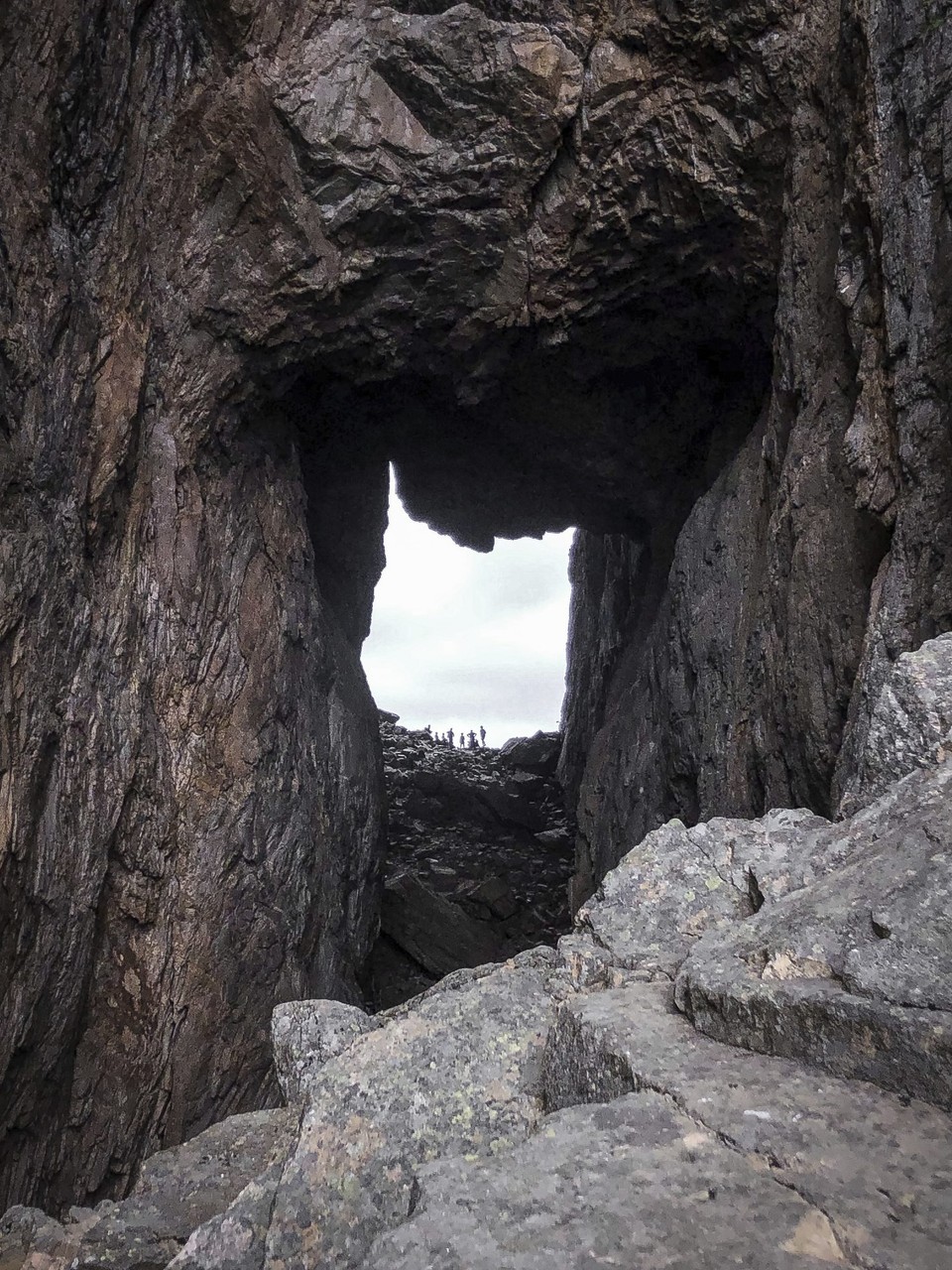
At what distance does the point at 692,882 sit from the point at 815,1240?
2.26 m

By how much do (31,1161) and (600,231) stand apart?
10.9 meters

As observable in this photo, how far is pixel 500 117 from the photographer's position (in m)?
8.49

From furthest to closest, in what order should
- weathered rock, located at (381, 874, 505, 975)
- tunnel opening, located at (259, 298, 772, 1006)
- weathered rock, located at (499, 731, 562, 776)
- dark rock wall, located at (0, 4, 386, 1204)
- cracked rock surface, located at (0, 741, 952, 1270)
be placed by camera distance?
weathered rock, located at (499, 731, 562, 776)
weathered rock, located at (381, 874, 505, 975)
tunnel opening, located at (259, 298, 772, 1006)
dark rock wall, located at (0, 4, 386, 1204)
cracked rock surface, located at (0, 741, 952, 1270)

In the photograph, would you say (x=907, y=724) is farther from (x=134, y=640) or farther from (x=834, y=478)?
(x=134, y=640)

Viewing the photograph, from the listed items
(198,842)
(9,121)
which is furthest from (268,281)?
(198,842)

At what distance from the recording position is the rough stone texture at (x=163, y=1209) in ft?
12.1

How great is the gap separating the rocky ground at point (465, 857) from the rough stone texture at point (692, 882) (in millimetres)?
9216

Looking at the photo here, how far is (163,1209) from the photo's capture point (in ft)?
13.0

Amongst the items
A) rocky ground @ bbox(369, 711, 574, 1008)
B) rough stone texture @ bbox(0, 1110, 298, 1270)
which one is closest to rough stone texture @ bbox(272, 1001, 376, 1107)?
rough stone texture @ bbox(0, 1110, 298, 1270)

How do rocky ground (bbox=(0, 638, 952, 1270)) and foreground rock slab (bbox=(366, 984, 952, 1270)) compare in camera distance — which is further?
rocky ground (bbox=(0, 638, 952, 1270))

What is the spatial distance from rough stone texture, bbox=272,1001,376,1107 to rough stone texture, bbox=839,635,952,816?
2662 millimetres

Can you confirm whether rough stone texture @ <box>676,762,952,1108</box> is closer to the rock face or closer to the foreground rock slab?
the foreground rock slab

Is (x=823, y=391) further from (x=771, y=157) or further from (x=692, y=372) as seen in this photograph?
(x=692, y=372)

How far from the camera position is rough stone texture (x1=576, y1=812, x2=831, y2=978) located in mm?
3492
